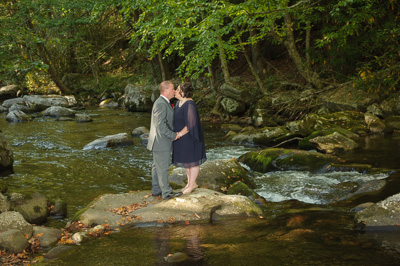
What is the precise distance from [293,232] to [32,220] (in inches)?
176

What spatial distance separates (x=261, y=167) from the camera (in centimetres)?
1067

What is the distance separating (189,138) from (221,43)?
843 cm

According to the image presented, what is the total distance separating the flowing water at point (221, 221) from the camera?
505 cm

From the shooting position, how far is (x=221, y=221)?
21.4ft

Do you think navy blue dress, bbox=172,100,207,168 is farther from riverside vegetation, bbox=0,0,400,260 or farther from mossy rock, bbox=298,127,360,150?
mossy rock, bbox=298,127,360,150

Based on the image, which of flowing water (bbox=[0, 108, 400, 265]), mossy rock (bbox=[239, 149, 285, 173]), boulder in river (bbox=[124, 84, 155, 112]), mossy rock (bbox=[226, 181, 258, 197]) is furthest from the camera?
boulder in river (bbox=[124, 84, 155, 112])

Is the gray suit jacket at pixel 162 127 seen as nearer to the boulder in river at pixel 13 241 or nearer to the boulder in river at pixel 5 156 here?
the boulder in river at pixel 13 241

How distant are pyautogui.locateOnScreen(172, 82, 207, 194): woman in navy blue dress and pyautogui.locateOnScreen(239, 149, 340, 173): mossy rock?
4278mm

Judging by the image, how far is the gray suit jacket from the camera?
21.1 feet

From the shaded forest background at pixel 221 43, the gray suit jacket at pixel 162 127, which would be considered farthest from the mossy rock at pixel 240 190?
the shaded forest background at pixel 221 43

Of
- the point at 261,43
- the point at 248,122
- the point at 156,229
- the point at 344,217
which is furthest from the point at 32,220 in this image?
the point at 261,43

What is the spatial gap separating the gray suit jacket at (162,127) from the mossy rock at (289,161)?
15.2ft

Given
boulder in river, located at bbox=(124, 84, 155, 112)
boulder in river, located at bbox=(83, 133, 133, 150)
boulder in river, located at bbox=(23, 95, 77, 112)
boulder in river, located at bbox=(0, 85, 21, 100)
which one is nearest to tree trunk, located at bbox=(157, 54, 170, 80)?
boulder in river, located at bbox=(124, 84, 155, 112)

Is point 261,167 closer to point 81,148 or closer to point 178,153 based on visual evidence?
point 178,153
